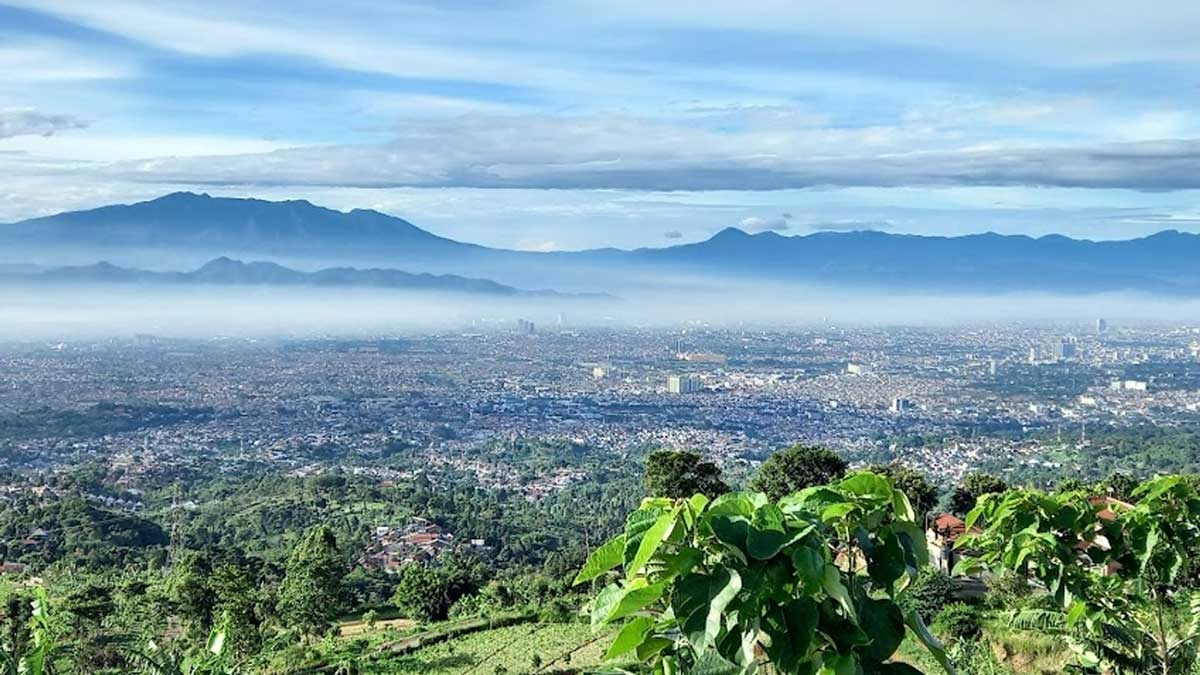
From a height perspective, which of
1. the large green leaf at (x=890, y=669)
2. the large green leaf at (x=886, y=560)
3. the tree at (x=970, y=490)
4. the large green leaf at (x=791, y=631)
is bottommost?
the tree at (x=970, y=490)

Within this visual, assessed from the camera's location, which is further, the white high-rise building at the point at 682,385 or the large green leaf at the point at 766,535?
the white high-rise building at the point at 682,385

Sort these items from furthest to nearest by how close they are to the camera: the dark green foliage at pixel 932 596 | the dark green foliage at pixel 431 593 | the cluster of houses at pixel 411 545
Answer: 1. the cluster of houses at pixel 411 545
2. the dark green foliage at pixel 431 593
3. the dark green foliage at pixel 932 596

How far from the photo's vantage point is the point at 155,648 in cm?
238

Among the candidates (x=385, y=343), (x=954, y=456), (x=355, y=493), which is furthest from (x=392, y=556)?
(x=385, y=343)

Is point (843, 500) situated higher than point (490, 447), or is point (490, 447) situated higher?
point (843, 500)

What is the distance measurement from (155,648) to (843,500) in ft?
5.74

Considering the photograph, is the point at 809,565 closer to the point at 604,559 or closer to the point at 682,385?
the point at 604,559

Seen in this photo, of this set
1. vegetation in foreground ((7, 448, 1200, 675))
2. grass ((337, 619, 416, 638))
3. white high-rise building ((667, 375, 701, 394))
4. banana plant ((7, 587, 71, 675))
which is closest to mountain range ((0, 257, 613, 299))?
white high-rise building ((667, 375, 701, 394))

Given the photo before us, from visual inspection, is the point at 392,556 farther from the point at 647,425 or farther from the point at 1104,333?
the point at 1104,333

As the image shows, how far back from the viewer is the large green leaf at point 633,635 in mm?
1332

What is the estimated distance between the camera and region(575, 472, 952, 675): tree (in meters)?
1.16

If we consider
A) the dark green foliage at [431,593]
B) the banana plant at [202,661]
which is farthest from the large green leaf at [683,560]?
the dark green foliage at [431,593]

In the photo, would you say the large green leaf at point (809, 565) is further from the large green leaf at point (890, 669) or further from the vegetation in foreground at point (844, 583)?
the large green leaf at point (890, 669)

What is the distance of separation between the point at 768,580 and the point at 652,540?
0.13m
